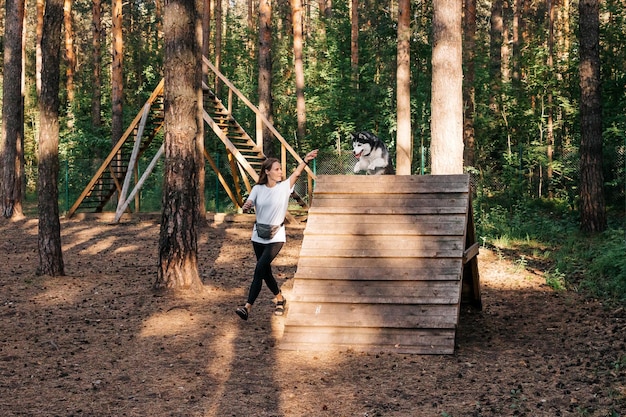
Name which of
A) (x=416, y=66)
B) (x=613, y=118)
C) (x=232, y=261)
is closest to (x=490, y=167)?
(x=416, y=66)

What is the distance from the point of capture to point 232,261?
14500 mm

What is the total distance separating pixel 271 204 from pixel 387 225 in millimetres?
1420

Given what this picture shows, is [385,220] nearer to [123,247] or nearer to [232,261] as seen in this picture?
[232,261]

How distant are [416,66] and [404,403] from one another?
22234 mm

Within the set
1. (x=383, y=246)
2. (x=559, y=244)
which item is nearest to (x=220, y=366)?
(x=383, y=246)

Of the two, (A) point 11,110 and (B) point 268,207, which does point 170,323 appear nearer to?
(B) point 268,207

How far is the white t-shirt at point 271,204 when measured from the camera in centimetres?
870

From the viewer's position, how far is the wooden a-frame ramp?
26.3ft

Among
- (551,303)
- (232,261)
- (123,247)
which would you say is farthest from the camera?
(123,247)

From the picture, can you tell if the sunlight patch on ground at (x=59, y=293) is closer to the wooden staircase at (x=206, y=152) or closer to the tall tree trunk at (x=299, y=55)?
the wooden staircase at (x=206, y=152)

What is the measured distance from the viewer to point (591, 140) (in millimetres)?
16578

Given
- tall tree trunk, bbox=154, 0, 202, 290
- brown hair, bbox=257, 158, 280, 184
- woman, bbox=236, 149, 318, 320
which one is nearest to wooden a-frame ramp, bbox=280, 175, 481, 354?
woman, bbox=236, 149, 318, 320

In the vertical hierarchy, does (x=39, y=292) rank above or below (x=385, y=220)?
below

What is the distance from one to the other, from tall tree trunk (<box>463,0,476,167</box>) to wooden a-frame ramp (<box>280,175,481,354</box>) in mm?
15182
